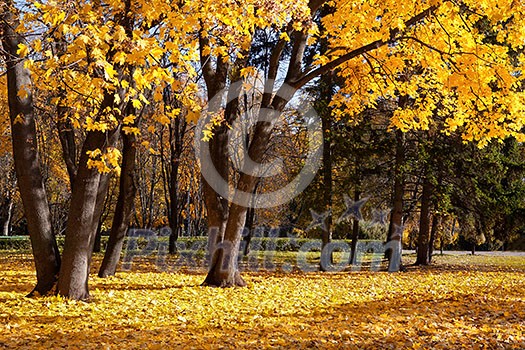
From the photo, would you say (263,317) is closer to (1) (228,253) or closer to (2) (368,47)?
(1) (228,253)

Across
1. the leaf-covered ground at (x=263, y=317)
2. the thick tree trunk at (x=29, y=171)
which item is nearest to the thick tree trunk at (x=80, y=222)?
the leaf-covered ground at (x=263, y=317)

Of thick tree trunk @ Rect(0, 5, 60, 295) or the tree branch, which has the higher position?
the tree branch

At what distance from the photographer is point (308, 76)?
9719mm

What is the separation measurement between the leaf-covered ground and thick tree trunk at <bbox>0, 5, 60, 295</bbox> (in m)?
0.66

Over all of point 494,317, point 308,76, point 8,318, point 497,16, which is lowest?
point 8,318

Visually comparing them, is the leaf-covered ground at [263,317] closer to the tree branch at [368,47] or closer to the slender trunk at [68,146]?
the slender trunk at [68,146]

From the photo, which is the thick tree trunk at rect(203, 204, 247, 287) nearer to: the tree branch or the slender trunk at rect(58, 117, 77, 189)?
the tree branch

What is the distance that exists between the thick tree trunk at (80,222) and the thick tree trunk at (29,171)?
558 mm

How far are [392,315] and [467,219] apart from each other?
43.9 ft

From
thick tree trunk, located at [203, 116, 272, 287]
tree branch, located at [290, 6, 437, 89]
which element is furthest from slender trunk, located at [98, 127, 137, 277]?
tree branch, located at [290, 6, 437, 89]

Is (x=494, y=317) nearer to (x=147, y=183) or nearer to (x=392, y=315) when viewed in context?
(x=392, y=315)

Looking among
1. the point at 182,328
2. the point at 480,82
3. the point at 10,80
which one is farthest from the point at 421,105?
the point at 10,80

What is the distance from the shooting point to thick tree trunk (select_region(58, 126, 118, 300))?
8500 mm

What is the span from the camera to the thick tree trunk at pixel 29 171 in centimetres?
873
